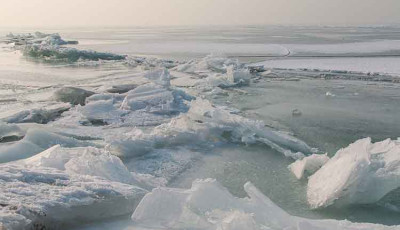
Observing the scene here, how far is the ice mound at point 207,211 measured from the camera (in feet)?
8.20

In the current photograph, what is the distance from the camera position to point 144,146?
16.6 ft

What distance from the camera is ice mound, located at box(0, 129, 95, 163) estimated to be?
4.25m

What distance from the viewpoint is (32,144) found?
4676 mm

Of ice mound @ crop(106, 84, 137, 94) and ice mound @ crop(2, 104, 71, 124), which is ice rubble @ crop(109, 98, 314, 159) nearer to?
ice mound @ crop(2, 104, 71, 124)

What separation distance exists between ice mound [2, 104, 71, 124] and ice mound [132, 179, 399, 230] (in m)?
4.64

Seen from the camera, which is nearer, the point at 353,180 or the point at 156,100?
the point at 353,180

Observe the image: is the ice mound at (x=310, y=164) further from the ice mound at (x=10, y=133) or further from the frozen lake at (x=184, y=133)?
the ice mound at (x=10, y=133)

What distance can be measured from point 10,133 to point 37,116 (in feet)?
4.21

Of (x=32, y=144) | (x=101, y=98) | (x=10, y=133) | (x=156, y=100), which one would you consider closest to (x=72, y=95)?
(x=101, y=98)

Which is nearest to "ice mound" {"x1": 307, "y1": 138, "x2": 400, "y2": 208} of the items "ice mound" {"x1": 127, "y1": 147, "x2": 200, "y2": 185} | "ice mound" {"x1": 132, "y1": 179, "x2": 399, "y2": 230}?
"ice mound" {"x1": 132, "y1": 179, "x2": 399, "y2": 230}

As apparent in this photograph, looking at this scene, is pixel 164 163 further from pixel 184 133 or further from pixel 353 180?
pixel 353 180

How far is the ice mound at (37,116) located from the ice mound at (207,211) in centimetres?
464

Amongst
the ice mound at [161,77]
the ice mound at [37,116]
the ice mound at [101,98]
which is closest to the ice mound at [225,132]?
the ice mound at [37,116]

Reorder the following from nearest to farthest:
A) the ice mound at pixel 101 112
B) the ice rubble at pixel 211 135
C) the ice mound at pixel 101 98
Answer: the ice rubble at pixel 211 135 → the ice mound at pixel 101 112 → the ice mound at pixel 101 98
